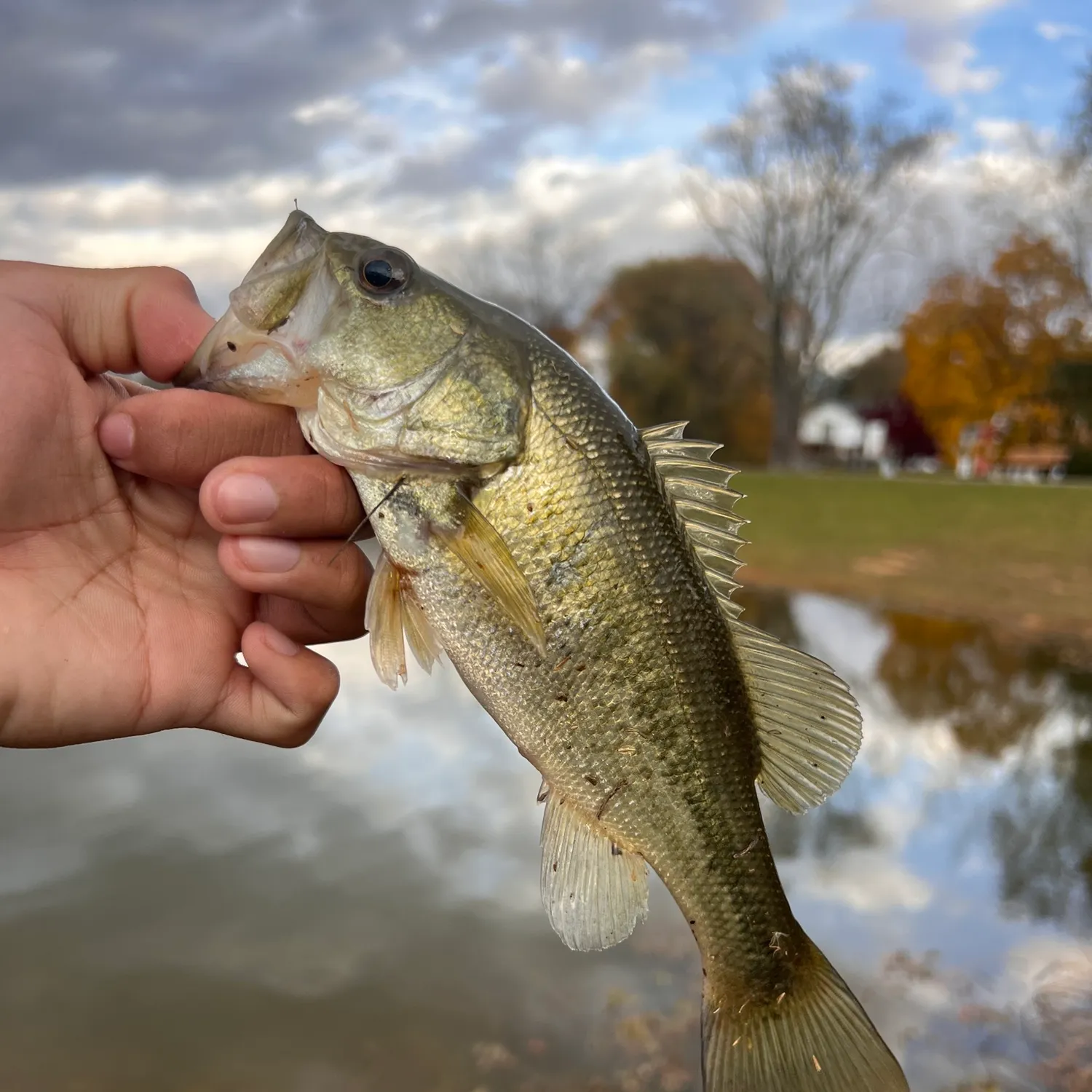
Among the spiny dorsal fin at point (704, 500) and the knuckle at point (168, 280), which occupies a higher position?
the knuckle at point (168, 280)

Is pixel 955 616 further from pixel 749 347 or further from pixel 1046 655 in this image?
pixel 749 347

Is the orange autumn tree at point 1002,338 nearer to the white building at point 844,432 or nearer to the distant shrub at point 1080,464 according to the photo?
the distant shrub at point 1080,464

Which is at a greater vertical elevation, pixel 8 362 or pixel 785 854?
pixel 8 362

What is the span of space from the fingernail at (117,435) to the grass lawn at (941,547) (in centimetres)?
864

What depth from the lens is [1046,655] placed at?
10070 mm

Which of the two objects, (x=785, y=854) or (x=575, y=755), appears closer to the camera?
(x=575, y=755)

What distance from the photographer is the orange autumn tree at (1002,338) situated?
107ft

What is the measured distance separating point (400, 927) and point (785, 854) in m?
2.38

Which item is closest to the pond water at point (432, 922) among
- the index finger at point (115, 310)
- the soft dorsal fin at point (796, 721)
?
the soft dorsal fin at point (796, 721)

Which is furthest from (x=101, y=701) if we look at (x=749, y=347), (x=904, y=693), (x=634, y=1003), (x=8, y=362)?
(x=749, y=347)

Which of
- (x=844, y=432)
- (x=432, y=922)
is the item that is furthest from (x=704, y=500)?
(x=844, y=432)

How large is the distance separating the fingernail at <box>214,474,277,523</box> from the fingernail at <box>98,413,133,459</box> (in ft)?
0.80

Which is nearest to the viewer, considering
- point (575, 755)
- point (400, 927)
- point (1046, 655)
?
point (575, 755)

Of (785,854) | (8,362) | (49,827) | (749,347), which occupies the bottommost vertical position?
Result: (49,827)
